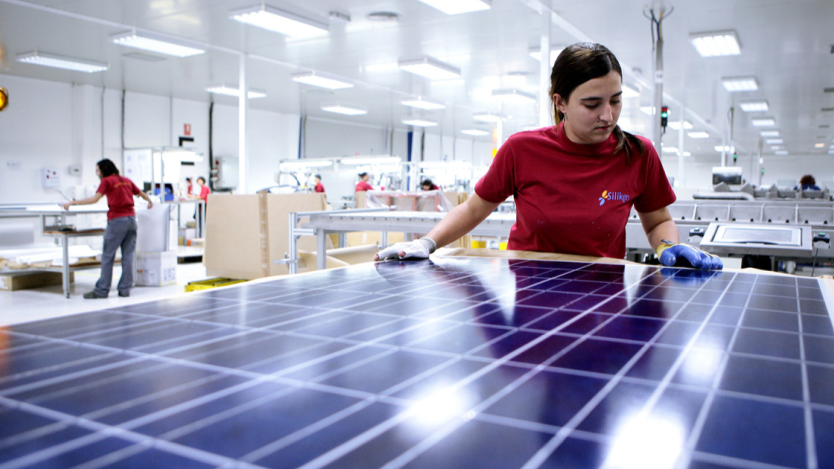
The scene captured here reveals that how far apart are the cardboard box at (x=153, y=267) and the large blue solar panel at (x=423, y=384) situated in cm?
627

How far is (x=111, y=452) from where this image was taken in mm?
450

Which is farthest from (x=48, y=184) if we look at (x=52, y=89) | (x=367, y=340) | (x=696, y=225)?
(x=367, y=340)

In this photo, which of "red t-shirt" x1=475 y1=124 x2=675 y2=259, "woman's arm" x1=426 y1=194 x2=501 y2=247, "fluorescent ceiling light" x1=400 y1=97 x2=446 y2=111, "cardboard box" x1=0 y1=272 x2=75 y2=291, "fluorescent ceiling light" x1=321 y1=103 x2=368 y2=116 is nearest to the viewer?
"red t-shirt" x1=475 y1=124 x2=675 y2=259

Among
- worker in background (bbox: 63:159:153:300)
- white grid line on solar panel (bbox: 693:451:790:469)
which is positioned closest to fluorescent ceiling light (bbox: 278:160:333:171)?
worker in background (bbox: 63:159:153:300)

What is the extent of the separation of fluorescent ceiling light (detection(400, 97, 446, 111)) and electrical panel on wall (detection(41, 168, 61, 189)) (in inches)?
268

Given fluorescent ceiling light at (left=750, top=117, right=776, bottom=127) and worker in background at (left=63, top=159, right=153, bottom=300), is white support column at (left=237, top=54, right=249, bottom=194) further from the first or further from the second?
fluorescent ceiling light at (left=750, top=117, right=776, bottom=127)

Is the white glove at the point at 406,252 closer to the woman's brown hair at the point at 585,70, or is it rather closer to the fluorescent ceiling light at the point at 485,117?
the woman's brown hair at the point at 585,70

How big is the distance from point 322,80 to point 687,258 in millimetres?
9074

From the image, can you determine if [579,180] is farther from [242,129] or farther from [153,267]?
[242,129]

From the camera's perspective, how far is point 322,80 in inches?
391

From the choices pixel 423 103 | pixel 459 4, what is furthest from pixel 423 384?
pixel 423 103

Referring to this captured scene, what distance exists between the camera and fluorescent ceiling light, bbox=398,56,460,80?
8.39 m

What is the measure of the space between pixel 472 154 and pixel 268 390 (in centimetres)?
2199

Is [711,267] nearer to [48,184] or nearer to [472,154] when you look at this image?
[48,184]
